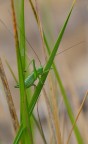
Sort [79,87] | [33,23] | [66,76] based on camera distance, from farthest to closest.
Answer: [33,23] < [79,87] < [66,76]

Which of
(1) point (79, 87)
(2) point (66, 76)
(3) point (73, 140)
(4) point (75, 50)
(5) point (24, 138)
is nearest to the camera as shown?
(5) point (24, 138)

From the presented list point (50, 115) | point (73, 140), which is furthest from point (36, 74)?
point (73, 140)

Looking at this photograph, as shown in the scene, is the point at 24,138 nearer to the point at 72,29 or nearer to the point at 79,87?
the point at 79,87

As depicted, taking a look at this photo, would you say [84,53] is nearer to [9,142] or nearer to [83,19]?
[83,19]

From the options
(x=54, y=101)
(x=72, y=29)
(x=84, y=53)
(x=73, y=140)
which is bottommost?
(x=73, y=140)

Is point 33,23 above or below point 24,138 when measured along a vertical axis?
above

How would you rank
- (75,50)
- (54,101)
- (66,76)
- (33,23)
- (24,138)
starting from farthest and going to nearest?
1. (33,23)
2. (75,50)
3. (66,76)
4. (54,101)
5. (24,138)

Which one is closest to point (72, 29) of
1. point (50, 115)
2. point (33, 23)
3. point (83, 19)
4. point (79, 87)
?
point (83, 19)

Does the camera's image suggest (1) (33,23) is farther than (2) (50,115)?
Yes

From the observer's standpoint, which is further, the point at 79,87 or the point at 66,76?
the point at 79,87
